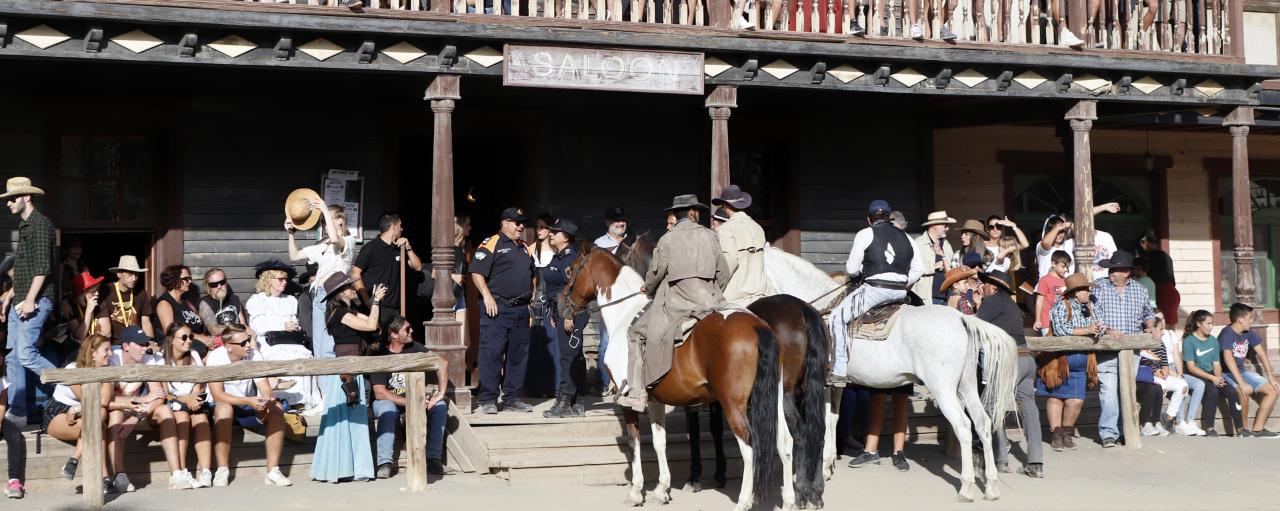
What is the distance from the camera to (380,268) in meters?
12.0

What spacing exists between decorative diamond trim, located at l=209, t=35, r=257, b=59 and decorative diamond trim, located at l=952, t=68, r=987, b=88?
277 inches

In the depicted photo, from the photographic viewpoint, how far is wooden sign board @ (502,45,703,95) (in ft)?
41.3

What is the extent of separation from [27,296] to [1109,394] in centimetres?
945

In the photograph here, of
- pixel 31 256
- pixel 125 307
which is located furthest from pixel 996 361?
pixel 31 256

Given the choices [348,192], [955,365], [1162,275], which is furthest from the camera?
[1162,275]

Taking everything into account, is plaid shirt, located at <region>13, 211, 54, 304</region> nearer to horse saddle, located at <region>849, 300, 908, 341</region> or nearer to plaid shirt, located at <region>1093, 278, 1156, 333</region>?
horse saddle, located at <region>849, 300, 908, 341</region>

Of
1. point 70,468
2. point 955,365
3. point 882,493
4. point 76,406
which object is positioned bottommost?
point 882,493

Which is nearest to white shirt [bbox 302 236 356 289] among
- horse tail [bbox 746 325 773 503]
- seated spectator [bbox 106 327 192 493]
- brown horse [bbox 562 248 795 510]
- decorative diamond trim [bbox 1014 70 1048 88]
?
seated spectator [bbox 106 327 192 493]

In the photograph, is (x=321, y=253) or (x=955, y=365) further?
(x=321, y=253)

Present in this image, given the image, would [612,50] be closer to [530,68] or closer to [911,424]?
[530,68]

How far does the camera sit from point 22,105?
13352mm

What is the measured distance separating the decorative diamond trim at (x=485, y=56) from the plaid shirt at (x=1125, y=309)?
6135 millimetres

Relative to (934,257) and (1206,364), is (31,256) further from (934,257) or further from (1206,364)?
(1206,364)

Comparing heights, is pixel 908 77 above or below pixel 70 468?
above
